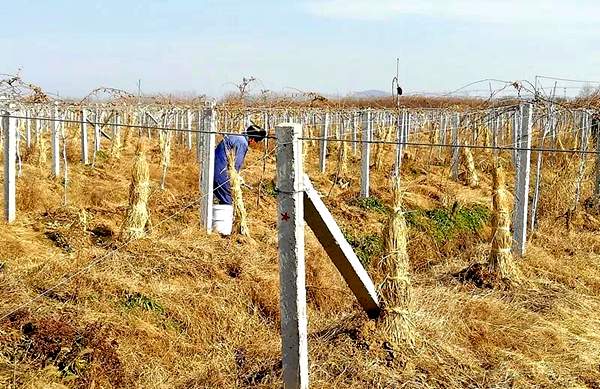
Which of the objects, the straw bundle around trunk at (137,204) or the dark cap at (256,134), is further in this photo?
the straw bundle around trunk at (137,204)

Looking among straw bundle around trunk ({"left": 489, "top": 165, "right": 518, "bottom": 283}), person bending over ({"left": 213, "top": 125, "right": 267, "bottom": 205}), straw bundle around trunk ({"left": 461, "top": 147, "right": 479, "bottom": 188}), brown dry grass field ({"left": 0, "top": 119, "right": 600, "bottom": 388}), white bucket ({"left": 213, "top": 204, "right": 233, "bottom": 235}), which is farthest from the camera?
straw bundle around trunk ({"left": 461, "top": 147, "right": 479, "bottom": 188})

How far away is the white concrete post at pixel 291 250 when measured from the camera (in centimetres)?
304

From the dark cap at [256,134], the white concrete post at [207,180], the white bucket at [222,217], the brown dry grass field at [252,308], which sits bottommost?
the brown dry grass field at [252,308]

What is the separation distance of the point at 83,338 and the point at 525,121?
5457mm

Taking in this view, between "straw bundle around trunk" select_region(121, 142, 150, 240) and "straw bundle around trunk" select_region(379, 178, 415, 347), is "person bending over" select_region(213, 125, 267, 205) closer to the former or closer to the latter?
"straw bundle around trunk" select_region(121, 142, 150, 240)

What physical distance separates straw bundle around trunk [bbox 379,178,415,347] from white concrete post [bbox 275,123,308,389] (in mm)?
929

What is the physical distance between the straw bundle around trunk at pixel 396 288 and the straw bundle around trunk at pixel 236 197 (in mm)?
4113

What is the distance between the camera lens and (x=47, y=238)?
7621 millimetres

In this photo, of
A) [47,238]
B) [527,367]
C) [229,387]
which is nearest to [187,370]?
[229,387]

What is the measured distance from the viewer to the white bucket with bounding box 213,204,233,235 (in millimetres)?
8320

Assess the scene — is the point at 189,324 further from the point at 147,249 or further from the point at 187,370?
the point at 147,249

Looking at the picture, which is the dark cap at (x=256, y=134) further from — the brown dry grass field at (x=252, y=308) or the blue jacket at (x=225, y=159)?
the brown dry grass field at (x=252, y=308)

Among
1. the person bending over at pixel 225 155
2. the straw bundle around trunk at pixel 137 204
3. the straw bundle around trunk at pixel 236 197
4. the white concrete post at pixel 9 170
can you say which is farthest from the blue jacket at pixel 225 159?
the white concrete post at pixel 9 170

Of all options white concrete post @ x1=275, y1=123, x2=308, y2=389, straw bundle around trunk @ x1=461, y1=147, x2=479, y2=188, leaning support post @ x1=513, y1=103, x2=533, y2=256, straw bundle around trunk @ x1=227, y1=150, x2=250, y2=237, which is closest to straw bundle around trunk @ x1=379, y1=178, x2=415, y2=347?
white concrete post @ x1=275, y1=123, x2=308, y2=389
